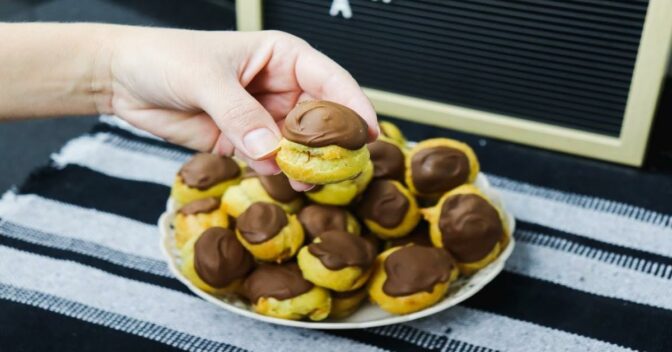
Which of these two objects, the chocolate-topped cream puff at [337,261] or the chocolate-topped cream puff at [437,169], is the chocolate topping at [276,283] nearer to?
the chocolate-topped cream puff at [337,261]

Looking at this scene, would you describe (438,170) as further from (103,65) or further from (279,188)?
(103,65)

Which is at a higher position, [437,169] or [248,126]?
[248,126]

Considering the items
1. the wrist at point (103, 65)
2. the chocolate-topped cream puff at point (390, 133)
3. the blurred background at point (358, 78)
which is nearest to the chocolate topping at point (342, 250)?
the chocolate-topped cream puff at point (390, 133)

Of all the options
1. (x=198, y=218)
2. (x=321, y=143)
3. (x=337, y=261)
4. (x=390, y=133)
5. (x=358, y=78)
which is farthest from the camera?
(x=358, y=78)

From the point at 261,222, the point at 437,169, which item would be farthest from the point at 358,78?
the point at 261,222

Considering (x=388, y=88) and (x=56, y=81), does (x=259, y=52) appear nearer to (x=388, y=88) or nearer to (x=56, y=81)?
(x=56, y=81)

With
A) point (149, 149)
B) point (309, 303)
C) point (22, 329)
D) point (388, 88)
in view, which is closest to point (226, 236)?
point (309, 303)
